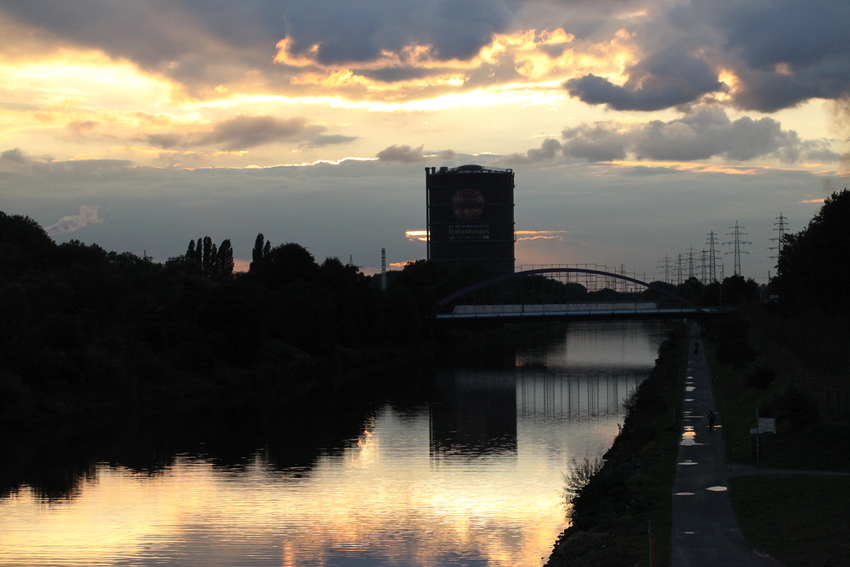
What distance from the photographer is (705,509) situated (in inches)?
741

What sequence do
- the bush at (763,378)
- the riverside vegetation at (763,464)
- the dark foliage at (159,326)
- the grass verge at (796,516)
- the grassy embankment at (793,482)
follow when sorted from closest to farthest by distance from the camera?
the grass verge at (796,516), the grassy embankment at (793,482), the riverside vegetation at (763,464), the bush at (763,378), the dark foliage at (159,326)

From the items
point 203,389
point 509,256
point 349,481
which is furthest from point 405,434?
point 509,256

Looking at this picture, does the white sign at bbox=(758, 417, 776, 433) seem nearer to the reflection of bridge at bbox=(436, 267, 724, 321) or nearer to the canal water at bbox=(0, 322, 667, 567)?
the canal water at bbox=(0, 322, 667, 567)

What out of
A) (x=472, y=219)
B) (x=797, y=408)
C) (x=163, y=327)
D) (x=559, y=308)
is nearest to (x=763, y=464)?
(x=797, y=408)

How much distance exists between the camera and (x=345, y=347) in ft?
249

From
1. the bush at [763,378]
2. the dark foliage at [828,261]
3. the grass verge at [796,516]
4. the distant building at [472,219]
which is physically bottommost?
the grass verge at [796,516]

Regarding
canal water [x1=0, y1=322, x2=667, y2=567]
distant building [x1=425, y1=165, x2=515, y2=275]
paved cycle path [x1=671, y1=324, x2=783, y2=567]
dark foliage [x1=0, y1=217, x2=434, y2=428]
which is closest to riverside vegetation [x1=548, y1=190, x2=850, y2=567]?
paved cycle path [x1=671, y1=324, x2=783, y2=567]

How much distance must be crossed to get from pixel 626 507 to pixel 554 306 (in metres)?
84.8

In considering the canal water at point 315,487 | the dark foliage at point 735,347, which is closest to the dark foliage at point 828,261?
the dark foliage at point 735,347

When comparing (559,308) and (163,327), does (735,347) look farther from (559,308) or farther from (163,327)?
(559,308)

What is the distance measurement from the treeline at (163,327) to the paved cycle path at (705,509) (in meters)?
28.3

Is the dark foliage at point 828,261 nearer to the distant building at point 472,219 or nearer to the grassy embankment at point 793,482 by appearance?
the grassy embankment at point 793,482

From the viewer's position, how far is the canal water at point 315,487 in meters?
21.1

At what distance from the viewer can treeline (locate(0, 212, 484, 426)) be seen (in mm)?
42469
